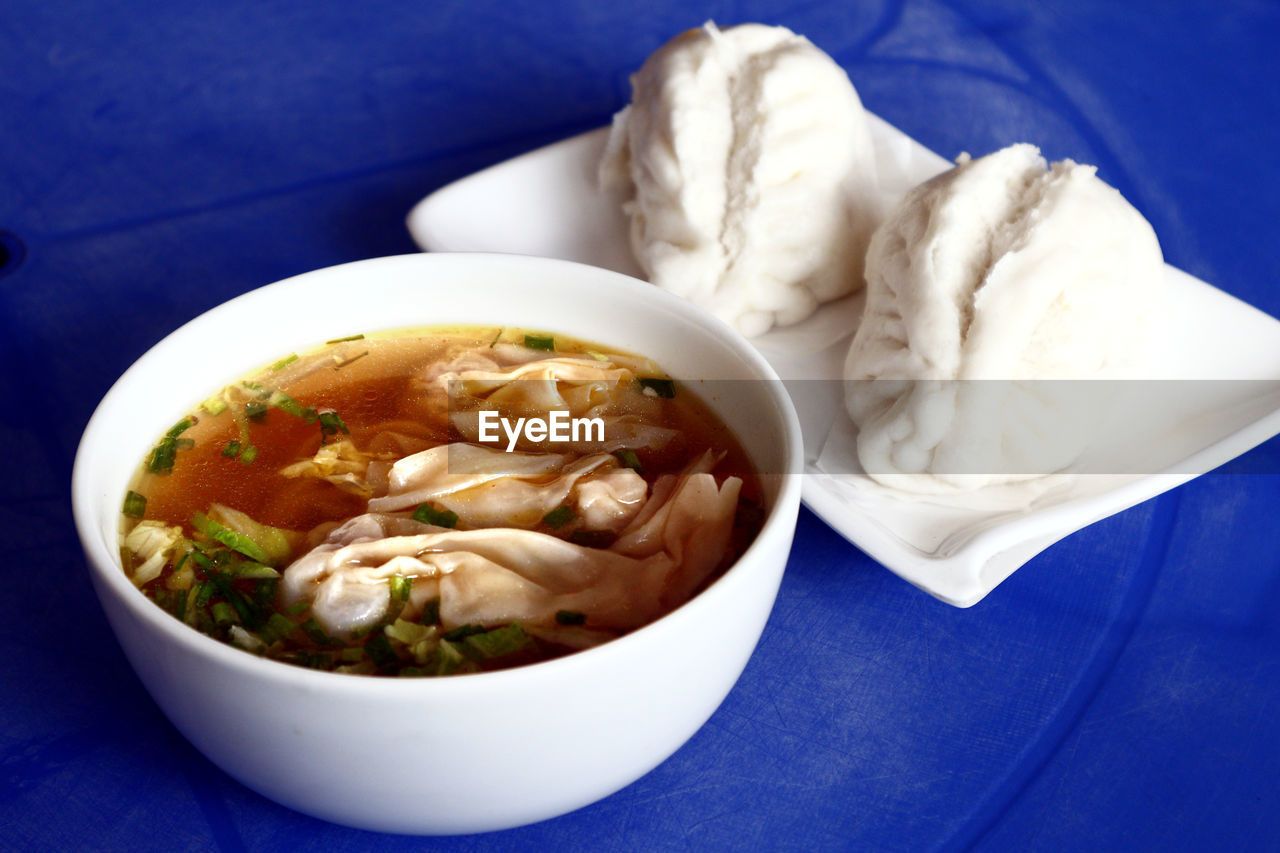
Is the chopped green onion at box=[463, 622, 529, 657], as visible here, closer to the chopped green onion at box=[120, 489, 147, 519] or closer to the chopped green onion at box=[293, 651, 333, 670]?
the chopped green onion at box=[293, 651, 333, 670]

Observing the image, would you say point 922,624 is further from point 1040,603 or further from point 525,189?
point 525,189

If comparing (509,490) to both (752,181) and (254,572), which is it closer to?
(254,572)

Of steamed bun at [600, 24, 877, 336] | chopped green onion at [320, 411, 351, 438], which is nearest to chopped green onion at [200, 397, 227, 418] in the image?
chopped green onion at [320, 411, 351, 438]

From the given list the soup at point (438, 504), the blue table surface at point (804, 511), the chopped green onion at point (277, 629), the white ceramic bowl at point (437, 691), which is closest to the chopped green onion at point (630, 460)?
the soup at point (438, 504)

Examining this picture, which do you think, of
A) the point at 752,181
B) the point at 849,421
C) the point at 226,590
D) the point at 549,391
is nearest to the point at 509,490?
the point at 549,391

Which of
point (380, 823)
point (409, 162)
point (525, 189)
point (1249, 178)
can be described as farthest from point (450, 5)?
point (380, 823)

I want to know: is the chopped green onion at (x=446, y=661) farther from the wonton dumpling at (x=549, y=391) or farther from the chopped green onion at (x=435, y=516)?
the wonton dumpling at (x=549, y=391)
